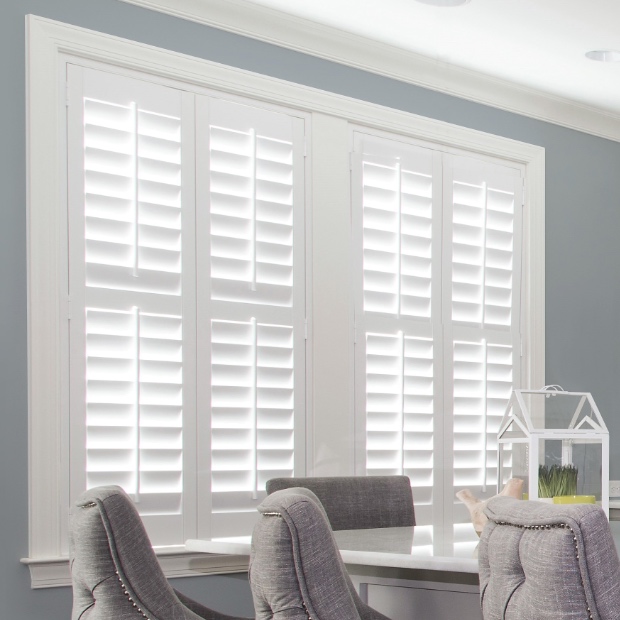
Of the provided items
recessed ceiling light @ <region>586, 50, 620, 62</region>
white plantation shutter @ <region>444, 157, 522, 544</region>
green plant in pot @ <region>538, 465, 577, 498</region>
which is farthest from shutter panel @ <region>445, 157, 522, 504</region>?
green plant in pot @ <region>538, 465, 577, 498</region>

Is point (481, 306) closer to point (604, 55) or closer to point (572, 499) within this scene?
point (604, 55)

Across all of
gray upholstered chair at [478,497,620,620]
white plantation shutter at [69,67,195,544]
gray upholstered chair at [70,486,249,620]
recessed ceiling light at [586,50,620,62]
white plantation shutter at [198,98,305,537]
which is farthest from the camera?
recessed ceiling light at [586,50,620,62]

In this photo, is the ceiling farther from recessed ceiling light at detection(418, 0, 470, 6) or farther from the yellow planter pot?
the yellow planter pot

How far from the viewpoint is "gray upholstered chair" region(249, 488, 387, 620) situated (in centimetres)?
148

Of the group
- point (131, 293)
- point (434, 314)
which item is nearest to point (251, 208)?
point (131, 293)

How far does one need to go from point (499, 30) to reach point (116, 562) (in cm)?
283

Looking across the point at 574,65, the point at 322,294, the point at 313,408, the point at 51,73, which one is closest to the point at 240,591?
the point at 313,408

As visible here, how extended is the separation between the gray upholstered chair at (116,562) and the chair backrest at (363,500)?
3.46 feet

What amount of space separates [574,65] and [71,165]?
2.25 m

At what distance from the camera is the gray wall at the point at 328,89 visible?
118 inches

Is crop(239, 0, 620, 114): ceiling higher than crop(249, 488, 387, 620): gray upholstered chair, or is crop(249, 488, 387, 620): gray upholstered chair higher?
crop(239, 0, 620, 114): ceiling

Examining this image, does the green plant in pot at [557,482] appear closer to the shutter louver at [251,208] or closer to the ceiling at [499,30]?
the shutter louver at [251,208]

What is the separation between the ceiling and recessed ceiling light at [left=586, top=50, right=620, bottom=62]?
0.12 feet

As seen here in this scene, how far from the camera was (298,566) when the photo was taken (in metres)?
1.48
